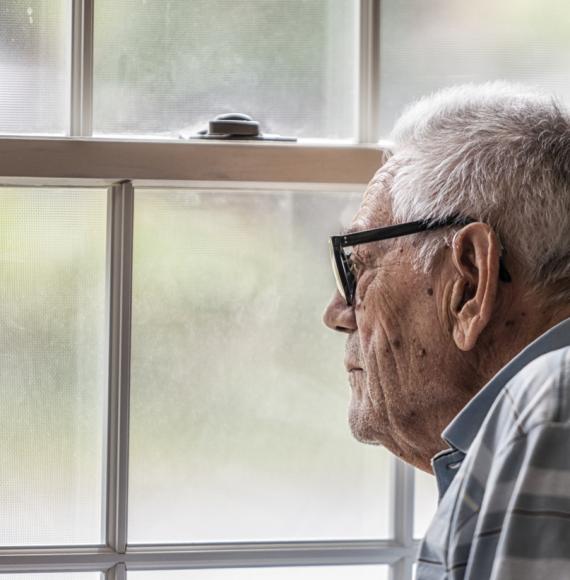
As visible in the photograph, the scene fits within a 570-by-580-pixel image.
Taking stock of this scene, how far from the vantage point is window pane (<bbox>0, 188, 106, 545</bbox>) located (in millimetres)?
1540

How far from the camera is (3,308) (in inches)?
60.7

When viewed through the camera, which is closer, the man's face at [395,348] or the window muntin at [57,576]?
the man's face at [395,348]

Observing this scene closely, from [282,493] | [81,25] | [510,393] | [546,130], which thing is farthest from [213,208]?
[510,393]

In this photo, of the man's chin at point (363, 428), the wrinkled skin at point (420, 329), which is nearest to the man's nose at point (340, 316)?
the wrinkled skin at point (420, 329)

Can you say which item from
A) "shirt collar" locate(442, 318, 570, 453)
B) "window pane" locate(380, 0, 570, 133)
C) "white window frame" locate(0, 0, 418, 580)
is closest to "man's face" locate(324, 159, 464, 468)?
"shirt collar" locate(442, 318, 570, 453)

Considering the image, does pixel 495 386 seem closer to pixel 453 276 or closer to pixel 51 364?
pixel 453 276

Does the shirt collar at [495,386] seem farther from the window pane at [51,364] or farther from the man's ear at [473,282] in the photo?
the window pane at [51,364]

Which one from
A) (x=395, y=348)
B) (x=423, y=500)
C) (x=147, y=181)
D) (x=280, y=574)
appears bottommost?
(x=280, y=574)

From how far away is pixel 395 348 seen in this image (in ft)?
3.81

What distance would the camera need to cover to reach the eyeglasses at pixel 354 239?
3.59 feet

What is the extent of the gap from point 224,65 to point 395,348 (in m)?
0.65

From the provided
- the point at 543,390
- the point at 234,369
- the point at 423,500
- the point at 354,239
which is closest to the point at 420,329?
the point at 354,239

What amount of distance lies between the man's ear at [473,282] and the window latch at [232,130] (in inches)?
21.7

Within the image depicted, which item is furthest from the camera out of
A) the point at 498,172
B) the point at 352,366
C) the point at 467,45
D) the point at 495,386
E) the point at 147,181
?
the point at 467,45
